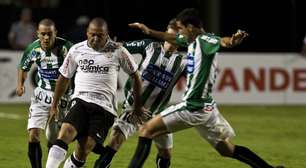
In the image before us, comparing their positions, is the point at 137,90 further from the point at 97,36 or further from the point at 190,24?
the point at 190,24

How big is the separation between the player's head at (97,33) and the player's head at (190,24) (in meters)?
0.85

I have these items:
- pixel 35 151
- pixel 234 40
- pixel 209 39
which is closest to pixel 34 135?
pixel 35 151

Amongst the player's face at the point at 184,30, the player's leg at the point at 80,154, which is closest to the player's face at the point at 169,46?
the player's face at the point at 184,30

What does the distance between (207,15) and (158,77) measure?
55.6 ft

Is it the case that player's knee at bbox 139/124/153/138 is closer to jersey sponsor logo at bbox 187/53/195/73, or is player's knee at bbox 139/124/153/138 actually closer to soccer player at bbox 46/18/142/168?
soccer player at bbox 46/18/142/168

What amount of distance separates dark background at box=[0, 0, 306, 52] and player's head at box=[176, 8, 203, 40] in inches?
654

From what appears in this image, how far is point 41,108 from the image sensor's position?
10.8 meters

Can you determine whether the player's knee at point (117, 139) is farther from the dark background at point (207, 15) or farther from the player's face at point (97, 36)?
the dark background at point (207, 15)

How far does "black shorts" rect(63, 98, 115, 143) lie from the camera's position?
382 inches

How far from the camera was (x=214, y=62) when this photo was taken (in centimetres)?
951

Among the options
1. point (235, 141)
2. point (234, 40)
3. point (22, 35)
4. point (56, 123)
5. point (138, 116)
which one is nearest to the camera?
point (234, 40)

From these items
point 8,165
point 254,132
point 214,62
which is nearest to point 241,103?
point 254,132

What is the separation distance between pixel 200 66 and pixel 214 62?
0.19m

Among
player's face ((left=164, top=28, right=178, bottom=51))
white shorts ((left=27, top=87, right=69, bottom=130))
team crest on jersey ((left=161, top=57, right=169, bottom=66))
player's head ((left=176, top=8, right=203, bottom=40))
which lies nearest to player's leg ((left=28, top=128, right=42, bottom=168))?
white shorts ((left=27, top=87, right=69, bottom=130))
